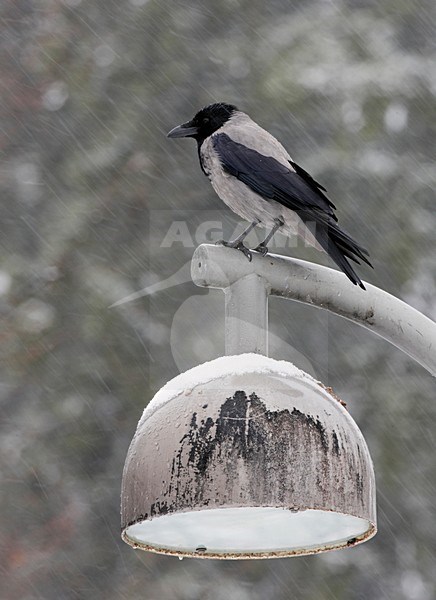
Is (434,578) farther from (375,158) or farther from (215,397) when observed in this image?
(215,397)

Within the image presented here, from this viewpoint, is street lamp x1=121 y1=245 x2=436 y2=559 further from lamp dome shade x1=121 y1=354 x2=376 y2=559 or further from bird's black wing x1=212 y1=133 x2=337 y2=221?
bird's black wing x1=212 y1=133 x2=337 y2=221

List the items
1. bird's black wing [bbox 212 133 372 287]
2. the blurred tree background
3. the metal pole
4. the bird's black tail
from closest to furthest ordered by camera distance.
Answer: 1. the metal pole
2. the bird's black tail
3. bird's black wing [bbox 212 133 372 287]
4. the blurred tree background

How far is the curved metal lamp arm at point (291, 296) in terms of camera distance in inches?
121

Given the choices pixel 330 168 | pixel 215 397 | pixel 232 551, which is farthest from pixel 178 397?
pixel 330 168

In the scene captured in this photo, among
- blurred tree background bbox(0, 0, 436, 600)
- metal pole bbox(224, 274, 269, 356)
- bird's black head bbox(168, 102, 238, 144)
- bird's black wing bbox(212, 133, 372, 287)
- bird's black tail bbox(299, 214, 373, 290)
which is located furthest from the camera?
blurred tree background bbox(0, 0, 436, 600)

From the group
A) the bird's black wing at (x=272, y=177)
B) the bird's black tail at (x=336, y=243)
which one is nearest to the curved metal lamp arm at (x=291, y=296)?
the bird's black tail at (x=336, y=243)

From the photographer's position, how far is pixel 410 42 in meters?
9.52

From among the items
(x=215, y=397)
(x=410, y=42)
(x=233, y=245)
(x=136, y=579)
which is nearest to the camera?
(x=215, y=397)

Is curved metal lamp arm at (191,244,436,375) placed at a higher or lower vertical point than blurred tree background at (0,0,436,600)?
lower

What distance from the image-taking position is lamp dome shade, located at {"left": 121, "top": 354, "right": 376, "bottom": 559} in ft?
9.04

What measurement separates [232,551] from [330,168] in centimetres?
598

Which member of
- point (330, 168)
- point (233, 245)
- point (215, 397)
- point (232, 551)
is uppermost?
point (330, 168)

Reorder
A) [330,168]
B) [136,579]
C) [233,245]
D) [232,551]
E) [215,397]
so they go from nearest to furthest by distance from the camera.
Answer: [215,397] → [232,551] → [233,245] → [136,579] → [330,168]

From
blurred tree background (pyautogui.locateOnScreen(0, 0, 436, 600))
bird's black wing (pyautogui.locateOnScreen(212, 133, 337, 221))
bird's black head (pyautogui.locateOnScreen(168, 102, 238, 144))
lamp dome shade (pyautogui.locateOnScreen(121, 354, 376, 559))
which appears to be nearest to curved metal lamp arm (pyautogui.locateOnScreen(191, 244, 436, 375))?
lamp dome shade (pyautogui.locateOnScreen(121, 354, 376, 559))
